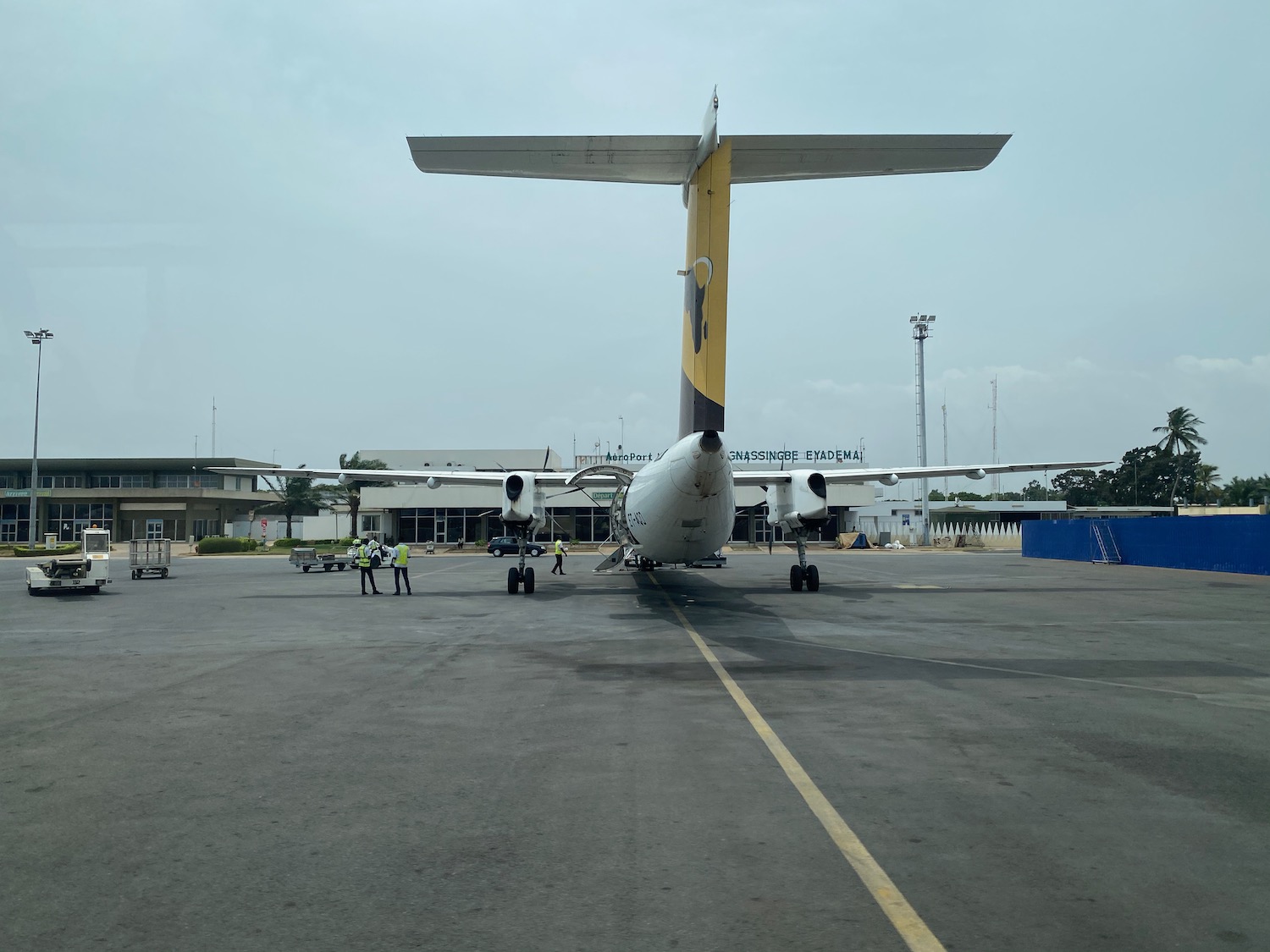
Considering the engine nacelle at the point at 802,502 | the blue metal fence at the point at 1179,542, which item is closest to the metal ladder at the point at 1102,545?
the blue metal fence at the point at 1179,542

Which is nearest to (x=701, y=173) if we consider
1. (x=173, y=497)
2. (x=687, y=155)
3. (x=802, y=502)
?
(x=687, y=155)

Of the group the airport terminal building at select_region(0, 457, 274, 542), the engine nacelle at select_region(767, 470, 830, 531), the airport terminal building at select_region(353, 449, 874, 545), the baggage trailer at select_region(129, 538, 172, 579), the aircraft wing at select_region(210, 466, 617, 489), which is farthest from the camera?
the airport terminal building at select_region(0, 457, 274, 542)

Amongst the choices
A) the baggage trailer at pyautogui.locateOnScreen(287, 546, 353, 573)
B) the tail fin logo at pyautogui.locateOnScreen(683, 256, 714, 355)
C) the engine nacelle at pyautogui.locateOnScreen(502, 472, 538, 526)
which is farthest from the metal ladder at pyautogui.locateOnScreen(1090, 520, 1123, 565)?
the baggage trailer at pyautogui.locateOnScreen(287, 546, 353, 573)

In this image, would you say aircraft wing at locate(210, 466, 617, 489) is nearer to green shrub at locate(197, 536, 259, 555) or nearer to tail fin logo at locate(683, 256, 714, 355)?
tail fin logo at locate(683, 256, 714, 355)

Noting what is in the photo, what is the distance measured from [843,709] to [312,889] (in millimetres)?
5911

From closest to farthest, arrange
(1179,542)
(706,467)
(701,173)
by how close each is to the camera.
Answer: (701,173), (706,467), (1179,542)

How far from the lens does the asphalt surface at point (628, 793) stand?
13.8 feet

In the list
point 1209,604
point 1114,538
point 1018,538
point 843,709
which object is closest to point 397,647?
point 843,709

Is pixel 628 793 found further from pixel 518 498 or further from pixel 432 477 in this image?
pixel 432 477

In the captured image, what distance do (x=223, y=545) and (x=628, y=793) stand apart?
6382 centimetres

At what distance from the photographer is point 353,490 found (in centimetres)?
6912

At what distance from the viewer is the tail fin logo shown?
48.2 ft

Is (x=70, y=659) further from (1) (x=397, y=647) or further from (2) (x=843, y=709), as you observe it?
(2) (x=843, y=709)

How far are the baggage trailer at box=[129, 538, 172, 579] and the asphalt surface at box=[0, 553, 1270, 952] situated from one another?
77.0ft
